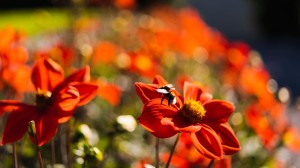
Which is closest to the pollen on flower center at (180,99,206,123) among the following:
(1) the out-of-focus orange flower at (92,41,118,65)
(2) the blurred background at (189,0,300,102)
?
(1) the out-of-focus orange flower at (92,41,118,65)

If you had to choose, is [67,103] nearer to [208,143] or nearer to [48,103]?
[48,103]

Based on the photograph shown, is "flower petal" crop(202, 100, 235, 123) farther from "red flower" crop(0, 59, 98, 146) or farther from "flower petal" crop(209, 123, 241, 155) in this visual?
"red flower" crop(0, 59, 98, 146)

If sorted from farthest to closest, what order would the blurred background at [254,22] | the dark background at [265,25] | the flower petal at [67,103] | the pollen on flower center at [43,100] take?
1. the dark background at [265,25]
2. the blurred background at [254,22]
3. the pollen on flower center at [43,100]
4. the flower petal at [67,103]

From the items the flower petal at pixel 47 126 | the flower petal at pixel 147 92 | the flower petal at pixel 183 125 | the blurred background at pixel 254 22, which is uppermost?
the flower petal at pixel 147 92

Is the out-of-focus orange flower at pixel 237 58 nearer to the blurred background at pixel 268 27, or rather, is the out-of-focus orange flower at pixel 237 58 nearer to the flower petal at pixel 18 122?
the flower petal at pixel 18 122

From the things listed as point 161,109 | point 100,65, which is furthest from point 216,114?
point 100,65

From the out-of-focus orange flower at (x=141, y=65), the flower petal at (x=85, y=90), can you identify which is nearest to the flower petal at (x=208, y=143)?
the flower petal at (x=85, y=90)
